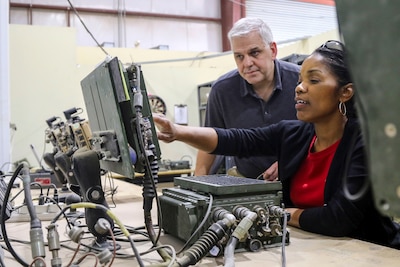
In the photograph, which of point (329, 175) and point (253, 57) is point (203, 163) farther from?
point (329, 175)

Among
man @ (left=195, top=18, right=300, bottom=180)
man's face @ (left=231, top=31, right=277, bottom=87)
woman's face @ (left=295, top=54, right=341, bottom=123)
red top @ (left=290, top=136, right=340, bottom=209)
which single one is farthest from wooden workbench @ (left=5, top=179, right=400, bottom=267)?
man's face @ (left=231, top=31, right=277, bottom=87)

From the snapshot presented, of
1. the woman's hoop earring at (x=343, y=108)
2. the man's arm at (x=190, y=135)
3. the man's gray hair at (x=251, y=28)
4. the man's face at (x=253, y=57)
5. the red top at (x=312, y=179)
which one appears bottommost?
the red top at (x=312, y=179)

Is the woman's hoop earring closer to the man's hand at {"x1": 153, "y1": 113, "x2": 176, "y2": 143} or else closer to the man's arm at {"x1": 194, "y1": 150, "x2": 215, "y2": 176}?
the man's hand at {"x1": 153, "y1": 113, "x2": 176, "y2": 143}

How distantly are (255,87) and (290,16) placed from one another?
4.42 meters

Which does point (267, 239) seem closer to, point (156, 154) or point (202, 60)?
point (156, 154)

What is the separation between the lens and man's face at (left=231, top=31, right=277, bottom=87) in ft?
6.68

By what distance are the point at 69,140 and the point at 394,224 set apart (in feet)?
4.75

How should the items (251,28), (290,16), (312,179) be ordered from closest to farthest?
(312,179) < (251,28) < (290,16)

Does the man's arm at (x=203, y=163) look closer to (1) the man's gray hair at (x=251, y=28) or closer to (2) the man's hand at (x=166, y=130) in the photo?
(1) the man's gray hair at (x=251, y=28)

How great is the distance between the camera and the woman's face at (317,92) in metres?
1.28

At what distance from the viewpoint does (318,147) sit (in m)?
1.36

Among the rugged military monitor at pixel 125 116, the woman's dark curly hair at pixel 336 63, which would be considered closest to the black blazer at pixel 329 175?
the woman's dark curly hair at pixel 336 63

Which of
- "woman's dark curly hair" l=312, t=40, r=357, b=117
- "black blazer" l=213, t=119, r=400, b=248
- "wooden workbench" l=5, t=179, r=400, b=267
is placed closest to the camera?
"wooden workbench" l=5, t=179, r=400, b=267

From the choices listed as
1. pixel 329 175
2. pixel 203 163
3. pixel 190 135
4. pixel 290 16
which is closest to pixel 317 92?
pixel 329 175
